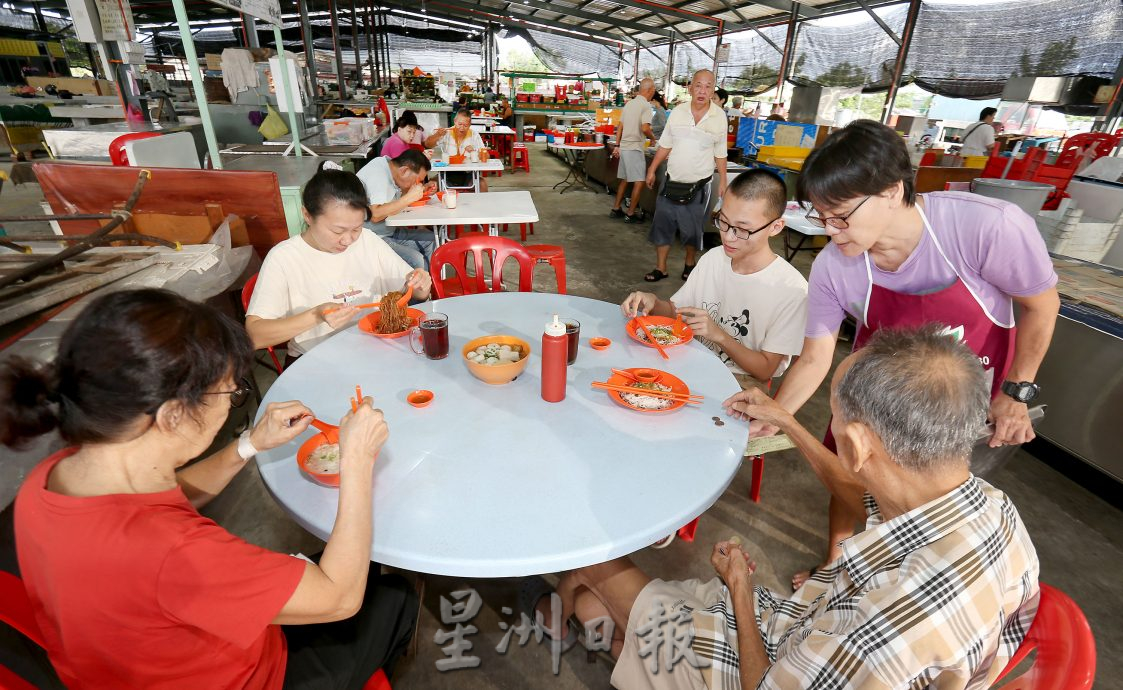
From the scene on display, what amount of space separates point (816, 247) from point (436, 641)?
6.52 metres

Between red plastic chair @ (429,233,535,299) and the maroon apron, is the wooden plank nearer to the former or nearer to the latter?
red plastic chair @ (429,233,535,299)

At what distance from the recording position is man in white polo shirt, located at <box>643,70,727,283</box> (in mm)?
5051

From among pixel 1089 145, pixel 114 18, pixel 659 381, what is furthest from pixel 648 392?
pixel 1089 145

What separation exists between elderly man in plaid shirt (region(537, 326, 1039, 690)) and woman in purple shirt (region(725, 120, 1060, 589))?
0.52 metres

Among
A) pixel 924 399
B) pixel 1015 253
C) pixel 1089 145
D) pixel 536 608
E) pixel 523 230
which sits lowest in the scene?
pixel 536 608

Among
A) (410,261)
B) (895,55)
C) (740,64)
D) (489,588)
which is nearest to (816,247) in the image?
(410,261)

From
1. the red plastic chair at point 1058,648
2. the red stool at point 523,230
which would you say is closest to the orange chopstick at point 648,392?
the red plastic chair at point 1058,648

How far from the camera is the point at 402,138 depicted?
5570 mm

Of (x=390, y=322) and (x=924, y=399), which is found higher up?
(x=924, y=399)

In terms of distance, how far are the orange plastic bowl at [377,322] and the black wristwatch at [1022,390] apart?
2013 mm

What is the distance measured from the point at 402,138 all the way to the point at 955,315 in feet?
17.6

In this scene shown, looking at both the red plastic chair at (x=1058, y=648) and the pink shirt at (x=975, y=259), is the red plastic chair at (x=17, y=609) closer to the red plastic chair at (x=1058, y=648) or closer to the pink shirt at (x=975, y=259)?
the red plastic chair at (x=1058, y=648)

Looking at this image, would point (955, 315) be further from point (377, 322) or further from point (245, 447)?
point (245, 447)

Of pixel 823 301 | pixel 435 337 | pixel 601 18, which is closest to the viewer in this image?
pixel 435 337
